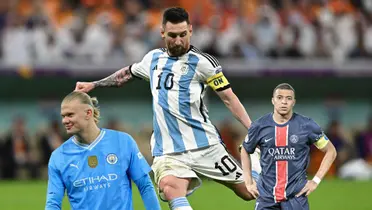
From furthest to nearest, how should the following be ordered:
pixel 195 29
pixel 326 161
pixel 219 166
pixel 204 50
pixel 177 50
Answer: pixel 195 29 → pixel 204 50 → pixel 219 166 → pixel 177 50 → pixel 326 161

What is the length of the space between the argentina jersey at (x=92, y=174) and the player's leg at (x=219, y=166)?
205cm

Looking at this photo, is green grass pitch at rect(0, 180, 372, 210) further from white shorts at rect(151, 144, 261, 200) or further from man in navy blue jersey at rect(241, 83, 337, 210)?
man in navy blue jersey at rect(241, 83, 337, 210)

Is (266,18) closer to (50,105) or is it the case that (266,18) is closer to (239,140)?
(239,140)

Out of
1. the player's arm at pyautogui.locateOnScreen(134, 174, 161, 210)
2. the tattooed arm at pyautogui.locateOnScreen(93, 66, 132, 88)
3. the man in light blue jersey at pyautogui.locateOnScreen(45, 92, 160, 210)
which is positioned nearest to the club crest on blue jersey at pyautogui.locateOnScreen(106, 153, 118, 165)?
the man in light blue jersey at pyautogui.locateOnScreen(45, 92, 160, 210)

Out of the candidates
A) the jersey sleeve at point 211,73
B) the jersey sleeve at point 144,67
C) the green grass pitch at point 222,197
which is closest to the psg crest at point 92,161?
the jersey sleeve at point 211,73

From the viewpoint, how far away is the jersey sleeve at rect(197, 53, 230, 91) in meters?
8.88

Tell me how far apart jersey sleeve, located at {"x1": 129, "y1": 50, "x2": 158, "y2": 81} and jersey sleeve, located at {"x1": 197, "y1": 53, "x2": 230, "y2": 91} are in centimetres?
58

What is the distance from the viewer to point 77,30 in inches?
792

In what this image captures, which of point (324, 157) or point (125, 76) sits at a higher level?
point (125, 76)

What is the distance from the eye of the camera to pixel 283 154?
891cm

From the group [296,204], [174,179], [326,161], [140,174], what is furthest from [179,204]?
[140,174]

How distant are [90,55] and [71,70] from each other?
0.56 meters

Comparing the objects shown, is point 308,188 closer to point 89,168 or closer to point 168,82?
point 168,82

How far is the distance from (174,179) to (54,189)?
209cm
